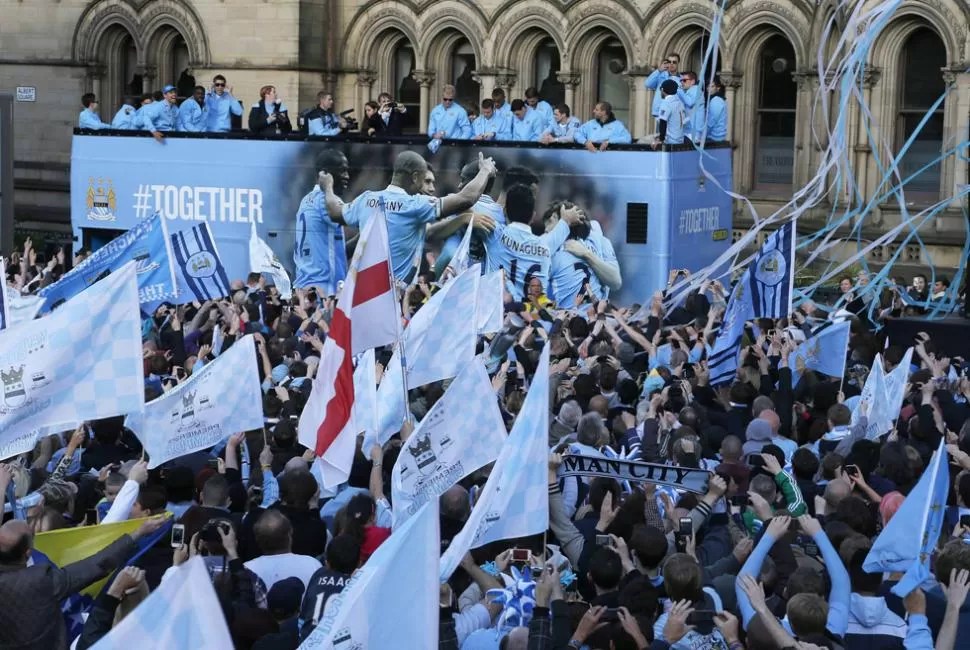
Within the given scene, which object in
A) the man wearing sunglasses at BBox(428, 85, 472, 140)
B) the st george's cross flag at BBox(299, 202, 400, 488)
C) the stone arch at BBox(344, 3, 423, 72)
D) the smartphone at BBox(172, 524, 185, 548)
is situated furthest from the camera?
the stone arch at BBox(344, 3, 423, 72)

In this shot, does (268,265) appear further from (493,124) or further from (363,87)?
(363,87)

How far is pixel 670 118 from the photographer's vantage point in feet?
A: 63.2

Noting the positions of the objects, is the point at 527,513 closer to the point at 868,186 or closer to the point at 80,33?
the point at 868,186

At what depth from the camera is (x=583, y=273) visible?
64.3ft

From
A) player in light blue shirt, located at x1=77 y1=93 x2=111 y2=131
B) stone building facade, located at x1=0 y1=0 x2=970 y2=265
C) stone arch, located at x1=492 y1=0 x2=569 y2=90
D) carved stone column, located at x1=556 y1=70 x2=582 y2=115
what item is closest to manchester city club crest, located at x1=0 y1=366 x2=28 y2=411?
player in light blue shirt, located at x1=77 y1=93 x2=111 y2=131

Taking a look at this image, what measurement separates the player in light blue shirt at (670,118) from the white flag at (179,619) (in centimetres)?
1474

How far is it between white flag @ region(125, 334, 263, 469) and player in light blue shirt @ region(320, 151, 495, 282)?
10622 millimetres

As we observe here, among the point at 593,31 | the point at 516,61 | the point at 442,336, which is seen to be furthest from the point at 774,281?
the point at 516,61

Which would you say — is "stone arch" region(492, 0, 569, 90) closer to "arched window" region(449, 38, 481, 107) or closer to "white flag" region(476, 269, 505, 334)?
"arched window" region(449, 38, 481, 107)

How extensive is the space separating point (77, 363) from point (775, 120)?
58.0ft

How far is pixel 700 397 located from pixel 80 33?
69.0ft

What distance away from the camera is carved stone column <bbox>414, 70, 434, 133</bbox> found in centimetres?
2752

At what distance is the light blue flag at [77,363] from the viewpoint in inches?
347

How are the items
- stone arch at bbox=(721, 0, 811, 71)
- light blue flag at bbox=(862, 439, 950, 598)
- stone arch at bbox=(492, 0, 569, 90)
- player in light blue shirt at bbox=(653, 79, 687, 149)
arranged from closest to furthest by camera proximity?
light blue flag at bbox=(862, 439, 950, 598) → player in light blue shirt at bbox=(653, 79, 687, 149) → stone arch at bbox=(721, 0, 811, 71) → stone arch at bbox=(492, 0, 569, 90)
